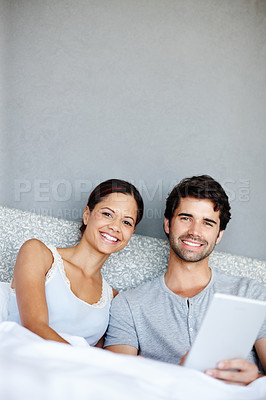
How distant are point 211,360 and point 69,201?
1.46m

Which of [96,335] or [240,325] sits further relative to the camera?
[96,335]

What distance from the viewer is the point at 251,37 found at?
2209 millimetres

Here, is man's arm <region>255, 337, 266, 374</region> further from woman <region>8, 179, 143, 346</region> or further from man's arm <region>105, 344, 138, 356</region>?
woman <region>8, 179, 143, 346</region>

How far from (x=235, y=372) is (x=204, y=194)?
919mm

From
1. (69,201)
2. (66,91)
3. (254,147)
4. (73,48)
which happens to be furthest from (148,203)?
(73,48)

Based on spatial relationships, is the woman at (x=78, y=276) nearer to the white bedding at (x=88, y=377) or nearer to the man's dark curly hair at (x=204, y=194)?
the man's dark curly hair at (x=204, y=194)

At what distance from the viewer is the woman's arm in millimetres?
1339

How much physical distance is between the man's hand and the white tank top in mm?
686

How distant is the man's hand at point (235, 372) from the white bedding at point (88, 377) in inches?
3.5

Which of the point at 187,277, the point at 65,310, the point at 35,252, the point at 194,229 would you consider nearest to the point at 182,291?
the point at 187,277

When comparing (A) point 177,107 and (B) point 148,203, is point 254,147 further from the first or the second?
(B) point 148,203

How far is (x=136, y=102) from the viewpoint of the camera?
2.33 m

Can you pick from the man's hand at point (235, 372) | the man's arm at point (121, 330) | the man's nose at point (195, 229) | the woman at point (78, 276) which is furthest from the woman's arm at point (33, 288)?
the man's nose at point (195, 229)

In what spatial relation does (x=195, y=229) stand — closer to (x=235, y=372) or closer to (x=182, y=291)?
(x=182, y=291)
